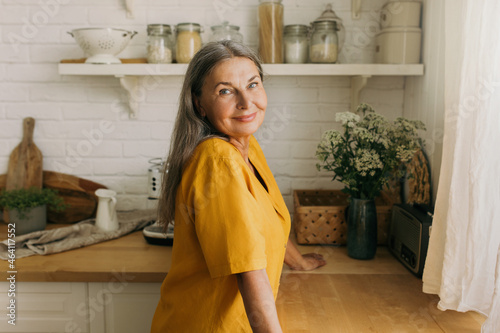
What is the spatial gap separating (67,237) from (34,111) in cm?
64

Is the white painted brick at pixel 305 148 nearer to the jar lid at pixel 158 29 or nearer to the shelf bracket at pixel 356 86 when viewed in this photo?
the shelf bracket at pixel 356 86

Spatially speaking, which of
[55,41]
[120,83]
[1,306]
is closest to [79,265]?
[1,306]

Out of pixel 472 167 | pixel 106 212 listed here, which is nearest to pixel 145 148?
pixel 106 212

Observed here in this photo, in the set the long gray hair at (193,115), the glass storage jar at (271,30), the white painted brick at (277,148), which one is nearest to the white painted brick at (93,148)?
the white painted brick at (277,148)

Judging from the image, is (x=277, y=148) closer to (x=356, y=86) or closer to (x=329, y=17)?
(x=356, y=86)

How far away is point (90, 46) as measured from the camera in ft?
5.93

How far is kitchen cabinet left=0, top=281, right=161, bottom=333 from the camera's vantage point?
1.59m

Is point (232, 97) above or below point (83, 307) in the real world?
above

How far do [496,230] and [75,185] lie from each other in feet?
5.57

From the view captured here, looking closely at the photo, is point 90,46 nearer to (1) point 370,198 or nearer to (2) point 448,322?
(1) point 370,198

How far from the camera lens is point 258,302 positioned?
96cm

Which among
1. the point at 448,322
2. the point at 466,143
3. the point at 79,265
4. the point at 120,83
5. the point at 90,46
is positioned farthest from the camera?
the point at 120,83

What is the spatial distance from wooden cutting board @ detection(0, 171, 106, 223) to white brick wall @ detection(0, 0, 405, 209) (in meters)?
0.04

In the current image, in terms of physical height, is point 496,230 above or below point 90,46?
below
